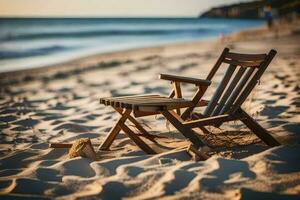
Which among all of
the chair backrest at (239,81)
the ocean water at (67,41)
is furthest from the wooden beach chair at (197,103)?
the ocean water at (67,41)

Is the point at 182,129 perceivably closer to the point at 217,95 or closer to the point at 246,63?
the point at 217,95

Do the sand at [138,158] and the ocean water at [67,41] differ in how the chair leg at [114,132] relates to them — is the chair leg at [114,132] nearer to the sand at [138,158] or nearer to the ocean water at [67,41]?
the sand at [138,158]

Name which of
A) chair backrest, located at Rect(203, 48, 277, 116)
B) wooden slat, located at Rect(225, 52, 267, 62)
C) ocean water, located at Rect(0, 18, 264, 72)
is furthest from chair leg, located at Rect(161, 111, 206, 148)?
ocean water, located at Rect(0, 18, 264, 72)

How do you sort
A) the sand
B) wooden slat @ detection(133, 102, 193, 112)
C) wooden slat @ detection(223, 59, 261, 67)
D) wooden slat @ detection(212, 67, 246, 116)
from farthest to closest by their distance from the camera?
wooden slat @ detection(212, 67, 246, 116)
wooden slat @ detection(223, 59, 261, 67)
wooden slat @ detection(133, 102, 193, 112)
the sand

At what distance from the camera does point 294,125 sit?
16.3 ft

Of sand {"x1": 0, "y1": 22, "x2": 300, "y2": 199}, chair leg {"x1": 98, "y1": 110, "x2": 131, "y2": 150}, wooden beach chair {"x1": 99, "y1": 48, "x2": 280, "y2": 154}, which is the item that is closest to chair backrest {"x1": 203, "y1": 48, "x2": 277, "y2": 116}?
wooden beach chair {"x1": 99, "y1": 48, "x2": 280, "y2": 154}

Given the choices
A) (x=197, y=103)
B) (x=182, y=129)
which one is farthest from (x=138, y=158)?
(x=197, y=103)

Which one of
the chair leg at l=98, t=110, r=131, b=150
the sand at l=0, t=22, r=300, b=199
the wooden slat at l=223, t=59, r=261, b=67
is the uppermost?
the wooden slat at l=223, t=59, r=261, b=67

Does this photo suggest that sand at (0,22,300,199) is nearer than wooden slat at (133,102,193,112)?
Yes

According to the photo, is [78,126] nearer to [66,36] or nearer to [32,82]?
[32,82]

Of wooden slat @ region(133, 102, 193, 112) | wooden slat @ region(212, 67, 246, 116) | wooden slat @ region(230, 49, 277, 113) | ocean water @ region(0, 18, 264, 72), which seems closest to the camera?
wooden slat @ region(133, 102, 193, 112)

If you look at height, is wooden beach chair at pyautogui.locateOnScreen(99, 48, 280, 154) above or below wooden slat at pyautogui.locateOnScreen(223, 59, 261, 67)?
below

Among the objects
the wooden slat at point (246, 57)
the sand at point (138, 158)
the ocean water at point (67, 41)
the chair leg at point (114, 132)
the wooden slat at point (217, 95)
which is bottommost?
the sand at point (138, 158)

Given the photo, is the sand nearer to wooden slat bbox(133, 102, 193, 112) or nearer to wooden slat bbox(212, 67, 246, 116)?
wooden slat bbox(212, 67, 246, 116)
